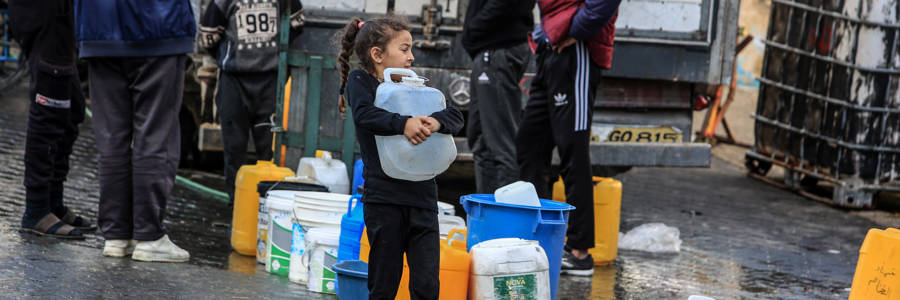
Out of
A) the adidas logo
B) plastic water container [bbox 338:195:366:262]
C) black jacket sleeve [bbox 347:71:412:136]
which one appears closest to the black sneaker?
the adidas logo

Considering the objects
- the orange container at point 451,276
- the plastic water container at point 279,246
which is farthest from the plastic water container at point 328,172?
the orange container at point 451,276

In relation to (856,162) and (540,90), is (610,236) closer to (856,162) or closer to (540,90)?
(540,90)

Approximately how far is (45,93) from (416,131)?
9.87ft

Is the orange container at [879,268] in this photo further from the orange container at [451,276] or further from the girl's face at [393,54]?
the girl's face at [393,54]

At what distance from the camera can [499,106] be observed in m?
6.98

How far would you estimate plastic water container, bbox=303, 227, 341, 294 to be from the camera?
548 cm

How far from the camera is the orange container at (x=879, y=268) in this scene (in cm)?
478

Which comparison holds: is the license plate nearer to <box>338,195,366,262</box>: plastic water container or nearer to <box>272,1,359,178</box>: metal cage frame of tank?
<box>272,1,359,178</box>: metal cage frame of tank

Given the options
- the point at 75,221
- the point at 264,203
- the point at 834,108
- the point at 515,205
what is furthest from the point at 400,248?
the point at 834,108

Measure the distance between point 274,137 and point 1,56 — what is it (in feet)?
25.2

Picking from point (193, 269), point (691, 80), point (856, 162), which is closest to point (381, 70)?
point (193, 269)

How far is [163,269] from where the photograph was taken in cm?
578

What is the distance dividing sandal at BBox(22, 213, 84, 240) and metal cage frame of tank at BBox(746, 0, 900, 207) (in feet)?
21.9

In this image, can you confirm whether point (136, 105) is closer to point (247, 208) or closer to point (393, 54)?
point (247, 208)
